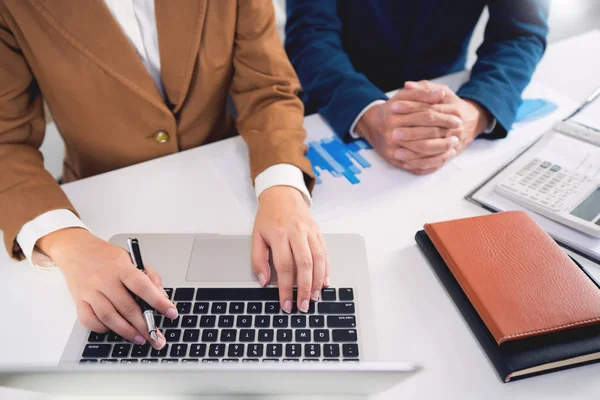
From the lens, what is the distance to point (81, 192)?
74 centimetres

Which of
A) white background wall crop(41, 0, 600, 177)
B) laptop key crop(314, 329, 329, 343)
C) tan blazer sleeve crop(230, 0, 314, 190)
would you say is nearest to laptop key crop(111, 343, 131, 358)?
laptop key crop(314, 329, 329, 343)

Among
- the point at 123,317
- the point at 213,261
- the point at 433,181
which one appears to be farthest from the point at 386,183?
the point at 123,317

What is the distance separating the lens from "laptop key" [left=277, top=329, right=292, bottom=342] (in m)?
0.51

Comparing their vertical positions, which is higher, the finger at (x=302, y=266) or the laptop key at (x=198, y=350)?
the finger at (x=302, y=266)

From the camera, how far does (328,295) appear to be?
0.56 m

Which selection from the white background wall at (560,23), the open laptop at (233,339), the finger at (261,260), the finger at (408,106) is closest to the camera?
the open laptop at (233,339)

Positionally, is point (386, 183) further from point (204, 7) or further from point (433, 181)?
point (204, 7)

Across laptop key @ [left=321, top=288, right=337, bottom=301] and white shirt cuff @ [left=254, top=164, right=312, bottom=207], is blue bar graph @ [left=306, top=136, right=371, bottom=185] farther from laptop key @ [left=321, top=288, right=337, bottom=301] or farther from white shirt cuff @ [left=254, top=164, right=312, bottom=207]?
laptop key @ [left=321, top=288, right=337, bottom=301]

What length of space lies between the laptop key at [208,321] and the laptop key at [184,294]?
4 cm

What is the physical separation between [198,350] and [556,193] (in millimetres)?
535

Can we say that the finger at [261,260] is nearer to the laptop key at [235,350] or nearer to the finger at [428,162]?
the laptop key at [235,350]

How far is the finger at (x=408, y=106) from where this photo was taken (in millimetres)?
787

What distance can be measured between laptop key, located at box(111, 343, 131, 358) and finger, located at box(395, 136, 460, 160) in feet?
1.61

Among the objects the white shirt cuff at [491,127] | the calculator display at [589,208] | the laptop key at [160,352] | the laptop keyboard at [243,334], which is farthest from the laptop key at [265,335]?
the white shirt cuff at [491,127]
